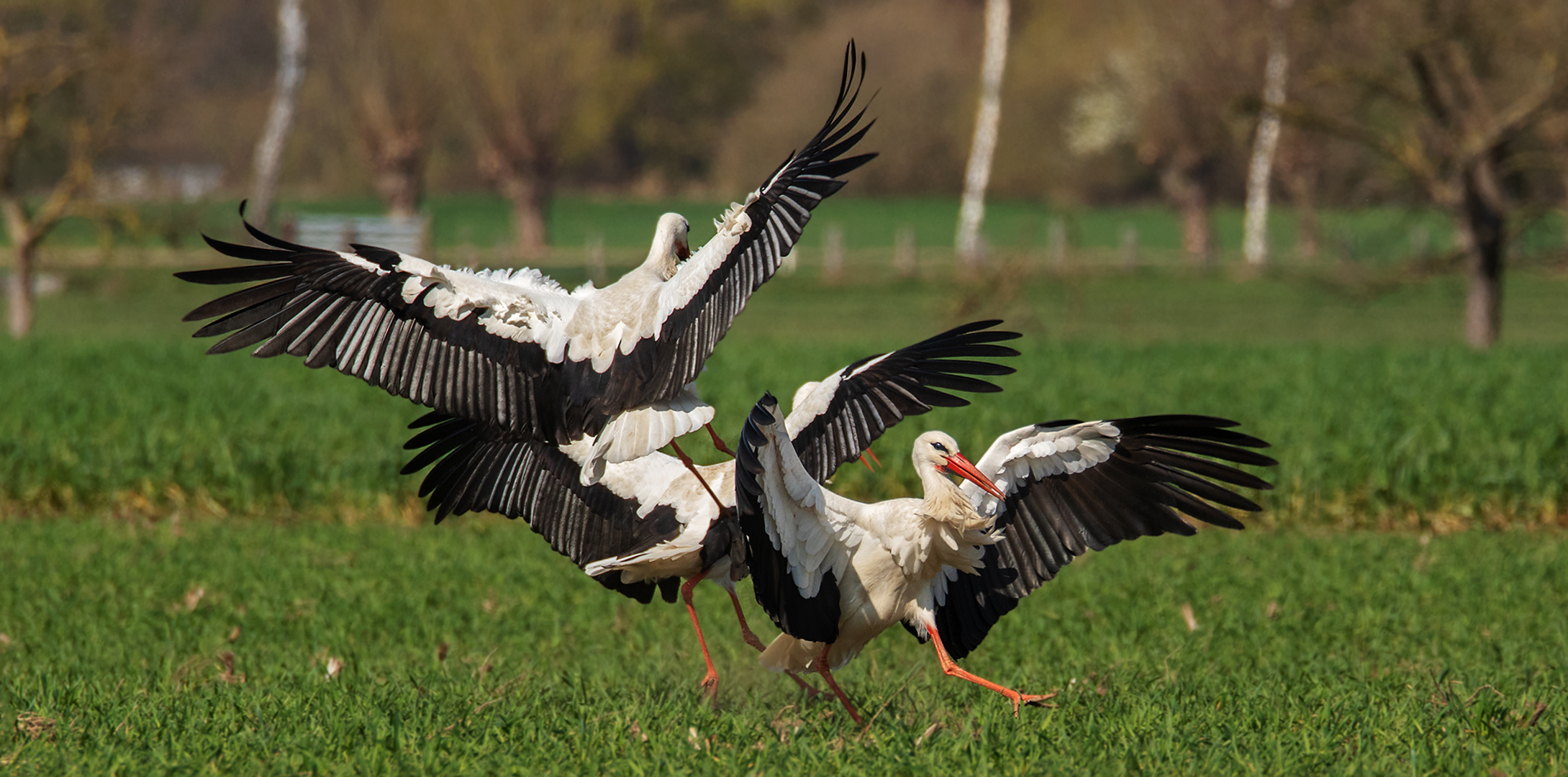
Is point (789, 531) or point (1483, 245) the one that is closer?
point (789, 531)

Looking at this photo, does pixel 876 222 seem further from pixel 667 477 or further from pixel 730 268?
pixel 730 268

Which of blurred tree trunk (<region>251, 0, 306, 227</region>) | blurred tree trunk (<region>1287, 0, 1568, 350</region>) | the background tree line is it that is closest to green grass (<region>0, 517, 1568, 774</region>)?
blurred tree trunk (<region>1287, 0, 1568, 350</region>)

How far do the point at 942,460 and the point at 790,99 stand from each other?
190ft

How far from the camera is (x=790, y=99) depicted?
61562 mm

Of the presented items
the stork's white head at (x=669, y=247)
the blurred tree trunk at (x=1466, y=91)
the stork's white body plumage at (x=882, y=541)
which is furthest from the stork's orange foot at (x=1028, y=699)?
the blurred tree trunk at (x=1466, y=91)

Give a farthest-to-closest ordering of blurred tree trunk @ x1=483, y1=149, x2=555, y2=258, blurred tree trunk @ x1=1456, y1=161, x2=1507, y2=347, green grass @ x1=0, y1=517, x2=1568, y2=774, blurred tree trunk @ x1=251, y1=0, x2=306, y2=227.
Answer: blurred tree trunk @ x1=483, y1=149, x2=555, y2=258, blurred tree trunk @ x1=251, y1=0, x2=306, y2=227, blurred tree trunk @ x1=1456, y1=161, x2=1507, y2=347, green grass @ x1=0, y1=517, x2=1568, y2=774

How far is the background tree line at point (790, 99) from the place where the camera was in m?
19.9

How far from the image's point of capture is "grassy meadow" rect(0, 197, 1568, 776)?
4.56m

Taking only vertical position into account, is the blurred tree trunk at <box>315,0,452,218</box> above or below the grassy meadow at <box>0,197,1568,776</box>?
above

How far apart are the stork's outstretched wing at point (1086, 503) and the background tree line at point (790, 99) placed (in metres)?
14.5

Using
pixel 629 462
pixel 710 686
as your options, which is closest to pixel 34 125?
pixel 629 462

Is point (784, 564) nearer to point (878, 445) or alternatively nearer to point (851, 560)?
point (851, 560)

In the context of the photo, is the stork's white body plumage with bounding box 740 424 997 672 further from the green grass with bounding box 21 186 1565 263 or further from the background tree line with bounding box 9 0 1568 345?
the green grass with bounding box 21 186 1565 263

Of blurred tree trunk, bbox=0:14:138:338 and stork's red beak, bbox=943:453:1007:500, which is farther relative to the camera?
blurred tree trunk, bbox=0:14:138:338
